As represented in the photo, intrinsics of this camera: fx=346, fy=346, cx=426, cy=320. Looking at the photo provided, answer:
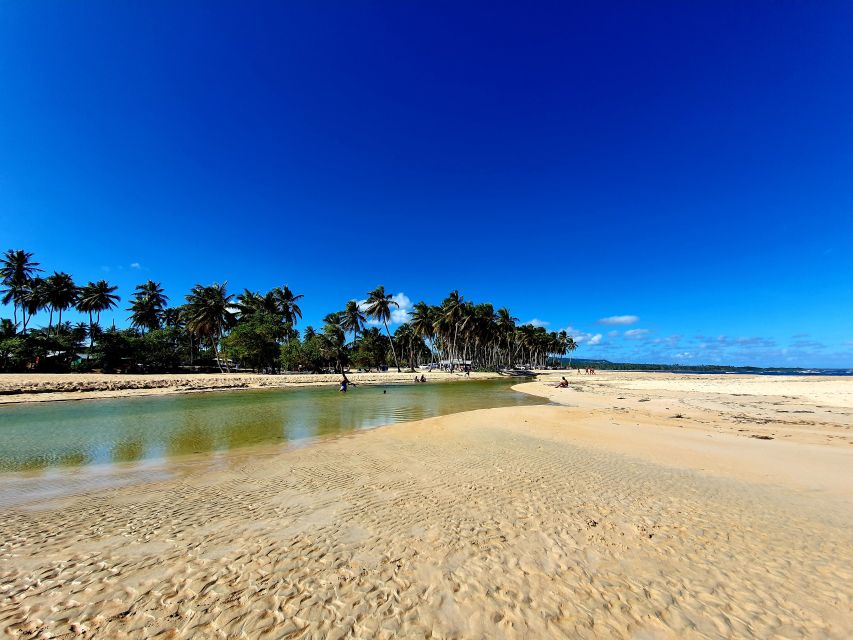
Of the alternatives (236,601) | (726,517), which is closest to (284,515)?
(236,601)

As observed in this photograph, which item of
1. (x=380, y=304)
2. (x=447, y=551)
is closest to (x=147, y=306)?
(x=380, y=304)

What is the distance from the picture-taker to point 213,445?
42.8 feet

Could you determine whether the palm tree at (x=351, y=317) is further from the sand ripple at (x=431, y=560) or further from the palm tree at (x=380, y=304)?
the sand ripple at (x=431, y=560)

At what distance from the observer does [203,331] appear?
5862 centimetres

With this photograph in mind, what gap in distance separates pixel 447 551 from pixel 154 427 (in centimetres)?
1790

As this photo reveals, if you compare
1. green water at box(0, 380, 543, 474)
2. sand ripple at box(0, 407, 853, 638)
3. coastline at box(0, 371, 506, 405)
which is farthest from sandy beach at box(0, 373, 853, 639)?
coastline at box(0, 371, 506, 405)

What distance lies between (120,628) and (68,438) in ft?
52.3

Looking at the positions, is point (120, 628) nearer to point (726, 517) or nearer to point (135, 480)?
point (135, 480)

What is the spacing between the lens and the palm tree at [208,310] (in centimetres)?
5666

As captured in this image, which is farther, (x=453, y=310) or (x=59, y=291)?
(x=453, y=310)

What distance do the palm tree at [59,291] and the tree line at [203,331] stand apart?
0.12m

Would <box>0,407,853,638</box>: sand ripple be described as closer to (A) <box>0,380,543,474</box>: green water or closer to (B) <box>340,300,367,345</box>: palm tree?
(A) <box>0,380,543,474</box>: green water

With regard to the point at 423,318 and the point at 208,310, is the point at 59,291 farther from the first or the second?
the point at 423,318

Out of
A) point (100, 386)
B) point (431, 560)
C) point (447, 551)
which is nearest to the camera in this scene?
point (431, 560)
